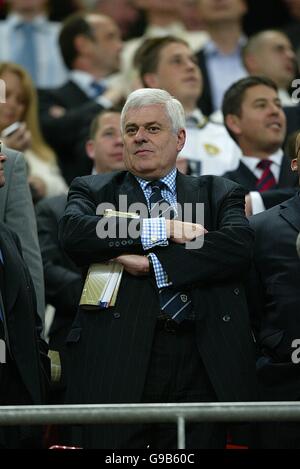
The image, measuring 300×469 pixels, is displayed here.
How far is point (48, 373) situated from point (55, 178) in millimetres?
3332

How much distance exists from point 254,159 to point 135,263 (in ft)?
6.91

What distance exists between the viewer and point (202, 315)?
5.87 metres

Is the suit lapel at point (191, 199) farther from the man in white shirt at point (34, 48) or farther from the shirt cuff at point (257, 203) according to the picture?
the man in white shirt at point (34, 48)

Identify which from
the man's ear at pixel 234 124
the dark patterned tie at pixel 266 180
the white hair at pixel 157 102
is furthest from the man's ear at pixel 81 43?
A: the white hair at pixel 157 102

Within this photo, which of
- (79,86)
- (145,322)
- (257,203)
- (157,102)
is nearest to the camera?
(145,322)

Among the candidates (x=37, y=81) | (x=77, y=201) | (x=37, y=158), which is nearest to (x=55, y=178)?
(x=37, y=158)

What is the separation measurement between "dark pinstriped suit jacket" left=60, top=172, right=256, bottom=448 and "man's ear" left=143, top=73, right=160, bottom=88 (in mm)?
3126

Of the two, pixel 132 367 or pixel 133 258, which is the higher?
pixel 133 258

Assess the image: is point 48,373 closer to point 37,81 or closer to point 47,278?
point 47,278

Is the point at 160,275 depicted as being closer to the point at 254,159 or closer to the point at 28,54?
the point at 254,159

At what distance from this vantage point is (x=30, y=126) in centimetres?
914

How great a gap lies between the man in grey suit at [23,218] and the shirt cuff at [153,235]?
79 centimetres

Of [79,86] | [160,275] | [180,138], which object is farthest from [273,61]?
[160,275]

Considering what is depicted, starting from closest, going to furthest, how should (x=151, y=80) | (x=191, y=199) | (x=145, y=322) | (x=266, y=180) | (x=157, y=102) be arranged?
(x=145, y=322), (x=191, y=199), (x=157, y=102), (x=266, y=180), (x=151, y=80)
